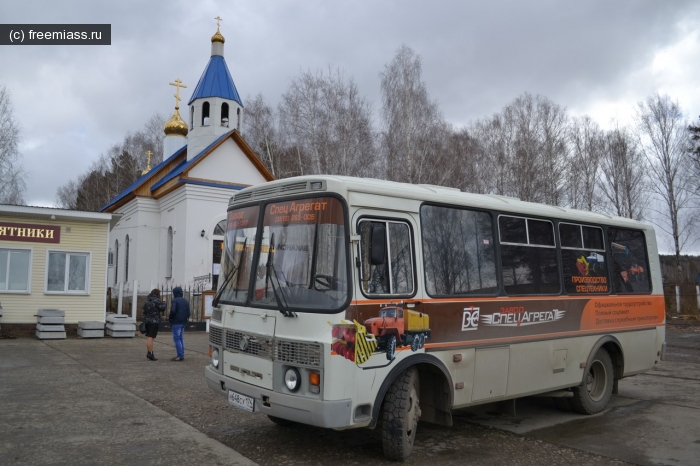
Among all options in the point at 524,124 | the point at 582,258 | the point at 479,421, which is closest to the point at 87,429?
the point at 479,421

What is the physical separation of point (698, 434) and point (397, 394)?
13.9 feet

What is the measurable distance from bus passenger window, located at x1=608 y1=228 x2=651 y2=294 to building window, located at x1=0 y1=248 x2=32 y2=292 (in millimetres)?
16803

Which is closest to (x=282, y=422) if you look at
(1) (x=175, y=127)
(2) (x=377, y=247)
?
(2) (x=377, y=247)

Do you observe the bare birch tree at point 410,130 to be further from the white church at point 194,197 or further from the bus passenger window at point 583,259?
the bus passenger window at point 583,259

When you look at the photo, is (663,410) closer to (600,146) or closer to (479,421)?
(479,421)

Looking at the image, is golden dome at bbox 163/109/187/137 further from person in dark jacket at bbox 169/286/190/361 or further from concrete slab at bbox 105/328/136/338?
person in dark jacket at bbox 169/286/190/361

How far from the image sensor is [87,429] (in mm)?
6797

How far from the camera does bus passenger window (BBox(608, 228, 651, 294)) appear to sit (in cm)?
899

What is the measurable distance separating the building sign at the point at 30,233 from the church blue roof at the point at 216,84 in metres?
15.7

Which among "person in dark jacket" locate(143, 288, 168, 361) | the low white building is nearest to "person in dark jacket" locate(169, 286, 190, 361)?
"person in dark jacket" locate(143, 288, 168, 361)

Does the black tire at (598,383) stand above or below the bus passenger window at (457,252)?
below

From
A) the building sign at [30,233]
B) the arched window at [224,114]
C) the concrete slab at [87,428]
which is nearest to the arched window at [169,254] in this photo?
the arched window at [224,114]

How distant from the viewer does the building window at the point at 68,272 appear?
1836 cm

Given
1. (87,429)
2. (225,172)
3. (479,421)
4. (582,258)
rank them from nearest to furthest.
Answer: (87,429)
(479,421)
(582,258)
(225,172)
